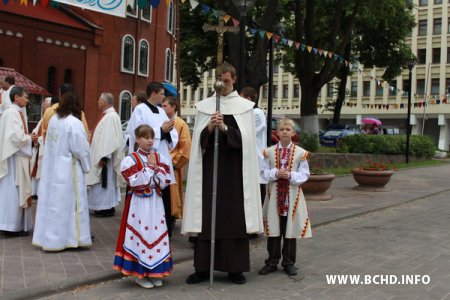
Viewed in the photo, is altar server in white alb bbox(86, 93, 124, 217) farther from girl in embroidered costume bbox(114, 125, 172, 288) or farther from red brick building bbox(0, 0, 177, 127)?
red brick building bbox(0, 0, 177, 127)

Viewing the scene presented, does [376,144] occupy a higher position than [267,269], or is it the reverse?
[376,144]

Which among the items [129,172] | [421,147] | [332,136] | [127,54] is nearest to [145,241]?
[129,172]

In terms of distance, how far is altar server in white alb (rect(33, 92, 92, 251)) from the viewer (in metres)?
6.71

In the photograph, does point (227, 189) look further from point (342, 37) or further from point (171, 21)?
point (171, 21)

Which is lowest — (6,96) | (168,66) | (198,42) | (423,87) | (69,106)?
(69,106)

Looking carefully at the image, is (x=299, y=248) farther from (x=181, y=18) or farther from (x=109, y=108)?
(x=181, y=18)

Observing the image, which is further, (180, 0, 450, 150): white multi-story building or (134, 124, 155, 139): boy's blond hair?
(180, 0, 450, 150): white multi-story building

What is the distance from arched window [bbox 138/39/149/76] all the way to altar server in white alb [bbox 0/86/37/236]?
1155 inches

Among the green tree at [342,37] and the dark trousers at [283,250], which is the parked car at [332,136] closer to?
the green tree at [342,37]

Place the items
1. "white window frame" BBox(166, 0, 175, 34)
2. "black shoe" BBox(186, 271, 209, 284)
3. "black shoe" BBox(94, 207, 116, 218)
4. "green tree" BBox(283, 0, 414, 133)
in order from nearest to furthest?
1. "black shoe" BBox(186, 271, 209, 284)
2. "black shoe" BBox(94, 207, 116, 218)
3. "green tree" BBox(283, 0, 414, 133)
4. "white window frame" BBox(166, 0, 175, 34)

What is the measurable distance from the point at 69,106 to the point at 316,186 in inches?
297

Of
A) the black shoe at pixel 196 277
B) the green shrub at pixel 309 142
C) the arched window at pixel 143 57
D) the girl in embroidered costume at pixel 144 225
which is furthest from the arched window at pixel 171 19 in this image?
the black shoe at pixel 196 277

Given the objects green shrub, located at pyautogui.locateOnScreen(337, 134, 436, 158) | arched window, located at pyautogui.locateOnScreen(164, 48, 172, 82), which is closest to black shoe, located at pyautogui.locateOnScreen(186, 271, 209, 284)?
green shrub, located at pyautogui.locateOnScreen(337, 134, 436, 158)

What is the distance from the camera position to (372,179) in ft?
50.2
